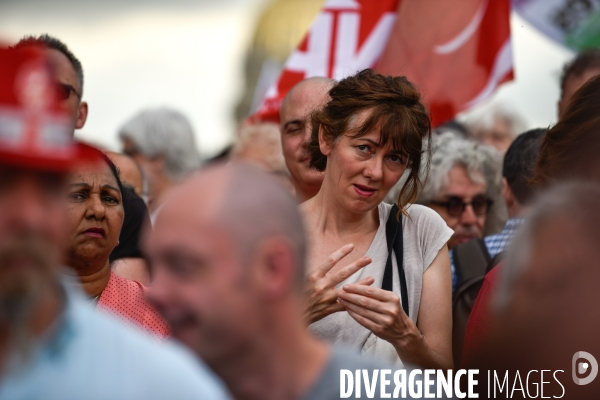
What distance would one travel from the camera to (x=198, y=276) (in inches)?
81.8

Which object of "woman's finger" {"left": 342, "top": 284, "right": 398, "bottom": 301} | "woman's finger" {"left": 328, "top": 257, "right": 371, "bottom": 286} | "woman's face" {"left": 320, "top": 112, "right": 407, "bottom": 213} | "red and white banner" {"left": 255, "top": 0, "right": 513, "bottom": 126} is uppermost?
"red and white banner" {"left": 255, "top": 0, "right": 513, "bottom": 126}

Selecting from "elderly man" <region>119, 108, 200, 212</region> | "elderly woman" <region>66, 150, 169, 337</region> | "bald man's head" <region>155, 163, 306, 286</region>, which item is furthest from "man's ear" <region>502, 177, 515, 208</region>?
"bald man's head" <region>155, 163, 306, 286</region>

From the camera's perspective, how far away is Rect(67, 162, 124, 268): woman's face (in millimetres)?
3900

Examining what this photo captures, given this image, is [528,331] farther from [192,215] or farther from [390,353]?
[390,353]

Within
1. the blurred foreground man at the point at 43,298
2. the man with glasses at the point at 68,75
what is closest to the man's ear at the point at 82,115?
the man with glasses at the point at 68,75

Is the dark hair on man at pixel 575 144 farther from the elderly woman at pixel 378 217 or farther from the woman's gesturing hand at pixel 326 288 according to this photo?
the woman's gesturing hand at pixel 326 288

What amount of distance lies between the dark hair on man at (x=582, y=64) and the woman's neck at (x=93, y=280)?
326cm

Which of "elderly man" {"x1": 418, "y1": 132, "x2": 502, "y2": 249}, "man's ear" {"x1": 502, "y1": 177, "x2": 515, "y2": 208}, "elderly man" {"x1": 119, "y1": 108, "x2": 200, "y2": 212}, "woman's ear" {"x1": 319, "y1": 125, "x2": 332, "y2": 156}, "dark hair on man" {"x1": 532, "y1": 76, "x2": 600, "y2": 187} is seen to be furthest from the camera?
"elderly man" {"x1": 119, "y1": 108, "x2": 200, "y2": 212}

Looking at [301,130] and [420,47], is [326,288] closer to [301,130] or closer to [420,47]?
[301,130]

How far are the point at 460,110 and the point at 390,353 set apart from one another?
131 inches

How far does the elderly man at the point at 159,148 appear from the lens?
22.8 ft

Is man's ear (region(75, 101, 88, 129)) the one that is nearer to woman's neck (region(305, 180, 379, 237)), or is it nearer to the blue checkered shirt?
woman's neck (region(305, 180, 379, 237))

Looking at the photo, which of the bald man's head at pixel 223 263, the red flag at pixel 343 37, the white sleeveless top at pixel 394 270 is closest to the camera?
the bald man's head at pixel 223 263

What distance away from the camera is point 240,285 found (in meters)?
2.09
